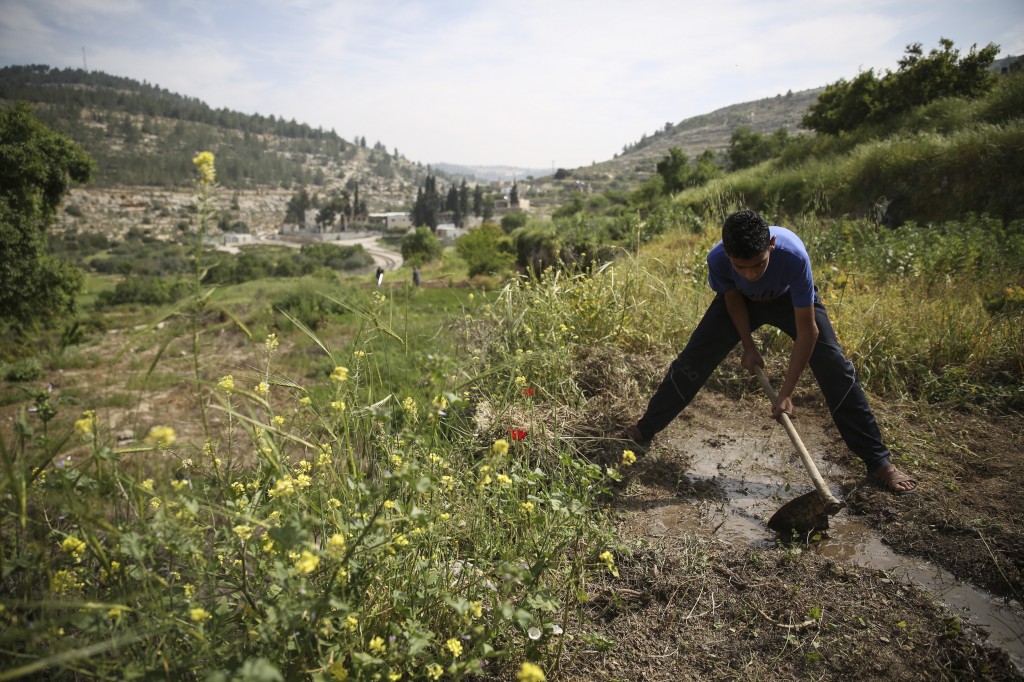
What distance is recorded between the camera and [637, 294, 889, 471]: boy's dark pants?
2.60 metres

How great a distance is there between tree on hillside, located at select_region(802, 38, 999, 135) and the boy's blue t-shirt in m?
14.6

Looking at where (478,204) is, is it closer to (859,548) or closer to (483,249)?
(483,249)

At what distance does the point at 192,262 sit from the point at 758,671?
2133 millimetres

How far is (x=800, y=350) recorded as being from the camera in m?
2.53

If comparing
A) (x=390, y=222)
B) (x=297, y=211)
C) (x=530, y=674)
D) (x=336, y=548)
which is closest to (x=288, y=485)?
(x=336, y=548)

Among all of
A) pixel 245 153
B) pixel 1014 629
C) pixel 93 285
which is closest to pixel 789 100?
pixel 93 285

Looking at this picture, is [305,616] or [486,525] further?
[486,525]

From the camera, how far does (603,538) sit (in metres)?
1.78

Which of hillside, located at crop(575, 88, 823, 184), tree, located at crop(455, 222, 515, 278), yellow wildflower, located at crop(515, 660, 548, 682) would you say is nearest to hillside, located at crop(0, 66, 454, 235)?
tree, located at crop(455, 222, 515, 278)

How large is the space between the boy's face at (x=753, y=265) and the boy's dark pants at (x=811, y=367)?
355mm

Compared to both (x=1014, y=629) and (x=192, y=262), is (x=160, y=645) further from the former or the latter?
(x=1014, y=629)

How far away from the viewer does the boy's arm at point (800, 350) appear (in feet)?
8.10

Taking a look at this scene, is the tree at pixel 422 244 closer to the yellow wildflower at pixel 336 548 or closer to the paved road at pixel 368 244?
the paved road at pixel 368 244

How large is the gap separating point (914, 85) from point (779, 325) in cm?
1498
